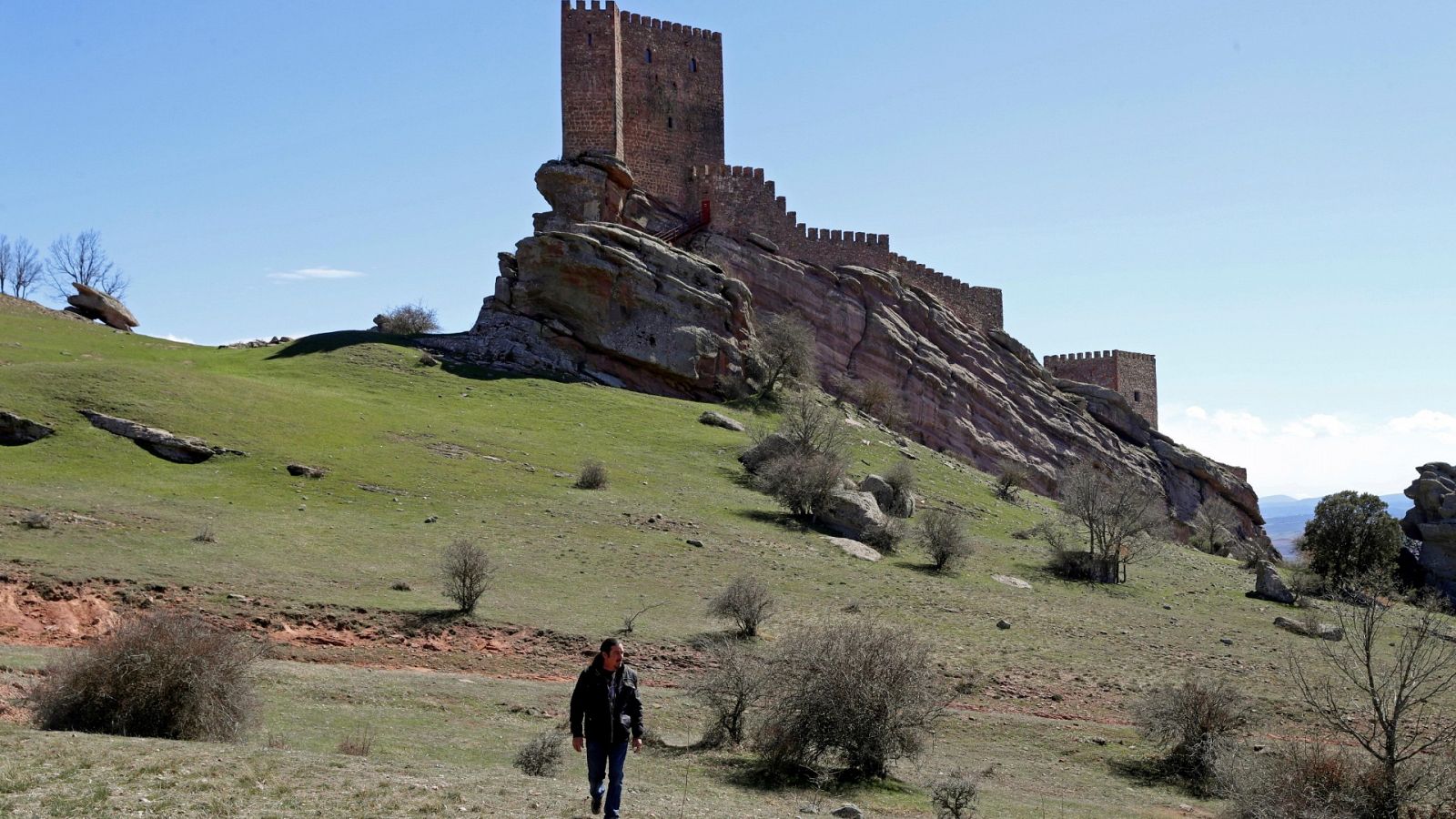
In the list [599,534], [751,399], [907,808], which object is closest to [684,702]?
[907,808]

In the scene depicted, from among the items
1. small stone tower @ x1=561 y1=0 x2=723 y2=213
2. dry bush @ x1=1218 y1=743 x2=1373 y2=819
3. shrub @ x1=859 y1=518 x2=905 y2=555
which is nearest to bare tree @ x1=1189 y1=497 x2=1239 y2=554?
shrub @ x1=859 y1=518 x2=905 y2=555

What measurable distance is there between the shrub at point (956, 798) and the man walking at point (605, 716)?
13.9 ft

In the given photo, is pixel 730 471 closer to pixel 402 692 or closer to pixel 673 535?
pixel 673 535

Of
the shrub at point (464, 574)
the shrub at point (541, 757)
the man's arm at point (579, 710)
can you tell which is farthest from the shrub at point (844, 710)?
the shrub at point (464, 574)

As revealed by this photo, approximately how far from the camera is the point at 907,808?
1534cm

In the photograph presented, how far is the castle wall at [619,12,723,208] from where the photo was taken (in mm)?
62562

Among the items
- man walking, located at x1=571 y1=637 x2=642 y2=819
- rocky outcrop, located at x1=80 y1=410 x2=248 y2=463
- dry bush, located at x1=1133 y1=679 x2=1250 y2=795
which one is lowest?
dry bush, located at x1=1133 y1=679 x2=1250 y2=795

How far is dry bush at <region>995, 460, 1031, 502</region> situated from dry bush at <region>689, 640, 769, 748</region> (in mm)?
32640

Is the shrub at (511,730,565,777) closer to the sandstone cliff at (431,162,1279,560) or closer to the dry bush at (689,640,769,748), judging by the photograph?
the dry bush at (689,640,769,748)

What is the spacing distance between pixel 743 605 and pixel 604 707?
13713 mm

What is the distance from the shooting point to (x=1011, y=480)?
51.9 metres

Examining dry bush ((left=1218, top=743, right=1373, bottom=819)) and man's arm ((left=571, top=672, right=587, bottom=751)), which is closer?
man's arm ((left=571, top=672, right=587, bottom=751))

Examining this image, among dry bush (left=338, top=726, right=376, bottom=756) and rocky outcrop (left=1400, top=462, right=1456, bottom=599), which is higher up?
rocky outcrop (left=1400, top=462, right=1456, bottom=599)

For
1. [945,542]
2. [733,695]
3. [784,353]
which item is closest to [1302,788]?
[733,695]
